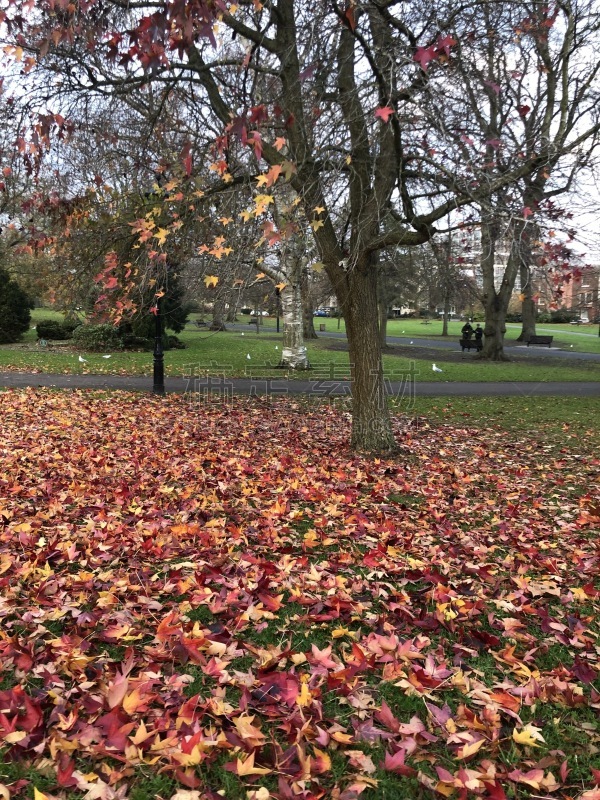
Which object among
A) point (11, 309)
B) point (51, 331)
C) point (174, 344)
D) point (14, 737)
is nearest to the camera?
point (14, 737)

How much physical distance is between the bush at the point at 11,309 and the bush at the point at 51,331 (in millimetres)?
1103

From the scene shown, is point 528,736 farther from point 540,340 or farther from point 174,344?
point 540,340

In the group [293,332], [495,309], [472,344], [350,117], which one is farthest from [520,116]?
[472,344]

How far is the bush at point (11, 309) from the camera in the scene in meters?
24.7

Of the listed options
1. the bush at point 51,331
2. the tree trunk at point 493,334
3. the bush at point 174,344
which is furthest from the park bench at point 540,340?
the bush at point 51,331

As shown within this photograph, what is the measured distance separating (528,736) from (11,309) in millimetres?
26771

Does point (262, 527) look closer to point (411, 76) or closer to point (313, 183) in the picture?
point (313, 183)

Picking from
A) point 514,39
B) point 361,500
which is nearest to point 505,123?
point 514,39

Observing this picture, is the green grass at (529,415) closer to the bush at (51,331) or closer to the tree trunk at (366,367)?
the tree trunk at (366,367)

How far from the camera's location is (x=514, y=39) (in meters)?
7.49

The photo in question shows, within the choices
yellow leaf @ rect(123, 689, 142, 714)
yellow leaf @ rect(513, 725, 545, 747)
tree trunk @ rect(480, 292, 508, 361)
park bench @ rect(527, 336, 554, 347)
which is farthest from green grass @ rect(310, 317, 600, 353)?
yellow leaf @ rect(123, 689, 142, 714)

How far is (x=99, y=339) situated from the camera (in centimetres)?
2353

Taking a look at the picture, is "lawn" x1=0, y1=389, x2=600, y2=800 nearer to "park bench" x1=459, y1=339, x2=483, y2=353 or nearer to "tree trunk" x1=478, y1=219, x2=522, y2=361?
"tree trunk" x1=478, y1=219, x2=522, y2=361

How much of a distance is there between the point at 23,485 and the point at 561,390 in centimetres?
1482
